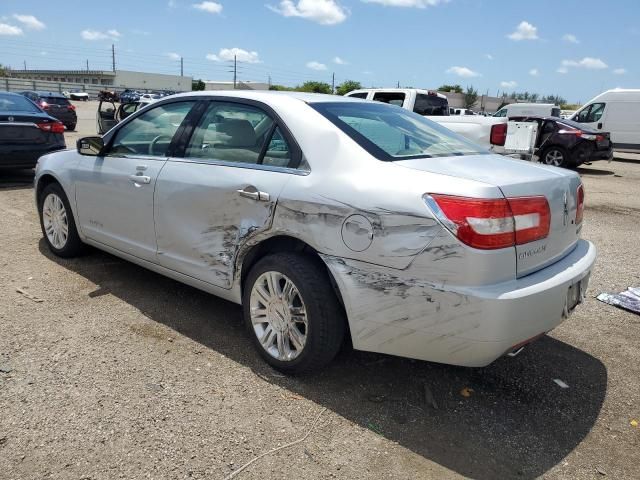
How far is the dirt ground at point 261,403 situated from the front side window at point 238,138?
121cm

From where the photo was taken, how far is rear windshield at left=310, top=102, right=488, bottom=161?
2.92 meters

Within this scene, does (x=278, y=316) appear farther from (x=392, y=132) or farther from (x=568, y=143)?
(x=568, y=143)

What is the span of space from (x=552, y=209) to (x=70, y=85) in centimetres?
6545

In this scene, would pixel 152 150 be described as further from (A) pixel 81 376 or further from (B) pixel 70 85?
(B) pixel 70 85

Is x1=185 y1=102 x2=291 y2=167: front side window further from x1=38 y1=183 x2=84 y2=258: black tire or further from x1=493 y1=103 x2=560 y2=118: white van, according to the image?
x1=493 y1=103 x2=560 y2=118: white van

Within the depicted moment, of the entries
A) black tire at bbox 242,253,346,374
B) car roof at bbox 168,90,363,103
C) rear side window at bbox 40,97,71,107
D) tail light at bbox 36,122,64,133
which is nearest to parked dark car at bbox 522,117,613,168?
tail light at bbox 36,122,64,133

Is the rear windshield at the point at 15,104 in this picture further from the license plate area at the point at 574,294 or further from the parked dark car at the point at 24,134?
the license plate area at the point at 574,294

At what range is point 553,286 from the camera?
2574 mm

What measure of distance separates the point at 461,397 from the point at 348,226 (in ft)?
3.98

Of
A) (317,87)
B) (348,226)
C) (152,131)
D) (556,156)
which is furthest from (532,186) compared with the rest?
(317,87)

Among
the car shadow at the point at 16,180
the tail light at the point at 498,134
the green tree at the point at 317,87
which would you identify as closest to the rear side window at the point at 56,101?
the car shadow at the point at 16,180

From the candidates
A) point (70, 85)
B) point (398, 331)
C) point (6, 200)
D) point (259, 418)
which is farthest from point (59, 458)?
point (70, 85)

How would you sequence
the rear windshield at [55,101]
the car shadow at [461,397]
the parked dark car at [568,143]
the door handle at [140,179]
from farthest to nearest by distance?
the rear windshield at [55,101] → the parked dark car at [568,143] → the door handle at [140,179] → the car shadow at [461,397]

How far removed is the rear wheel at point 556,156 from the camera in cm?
1424
